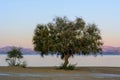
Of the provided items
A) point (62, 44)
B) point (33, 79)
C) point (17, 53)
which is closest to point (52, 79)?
point (33, 79)

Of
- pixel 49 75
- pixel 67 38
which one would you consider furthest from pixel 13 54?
pixel 49 75

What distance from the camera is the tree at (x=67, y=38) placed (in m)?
43.6

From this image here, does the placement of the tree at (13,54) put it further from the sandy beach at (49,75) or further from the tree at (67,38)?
the sandy beach at (49,75)

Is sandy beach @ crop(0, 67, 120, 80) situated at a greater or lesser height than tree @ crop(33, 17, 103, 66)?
lesser

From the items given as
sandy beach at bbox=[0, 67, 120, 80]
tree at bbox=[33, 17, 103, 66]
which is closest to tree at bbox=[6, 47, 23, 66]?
tree at bbox=[33, 17, 103, 66]

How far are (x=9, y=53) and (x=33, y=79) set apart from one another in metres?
19.3

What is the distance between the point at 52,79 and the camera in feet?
91.4

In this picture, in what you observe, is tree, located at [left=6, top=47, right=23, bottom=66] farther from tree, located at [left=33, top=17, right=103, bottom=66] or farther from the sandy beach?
the sandy beach

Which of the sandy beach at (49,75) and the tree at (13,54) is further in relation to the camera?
the tree at (13,54)

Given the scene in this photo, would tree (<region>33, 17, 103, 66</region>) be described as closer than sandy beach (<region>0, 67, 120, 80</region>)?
No

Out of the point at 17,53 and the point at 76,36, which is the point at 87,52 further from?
the point at 17,53

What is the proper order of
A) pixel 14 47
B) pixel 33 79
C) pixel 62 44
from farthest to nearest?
pixel 14 47, pixel 62 44, pixel 33 79

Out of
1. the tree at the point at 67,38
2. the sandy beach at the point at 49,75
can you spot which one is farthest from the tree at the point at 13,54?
the sandy beach at the point at 49,75

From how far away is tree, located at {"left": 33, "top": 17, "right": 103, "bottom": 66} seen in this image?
43.6 metres
